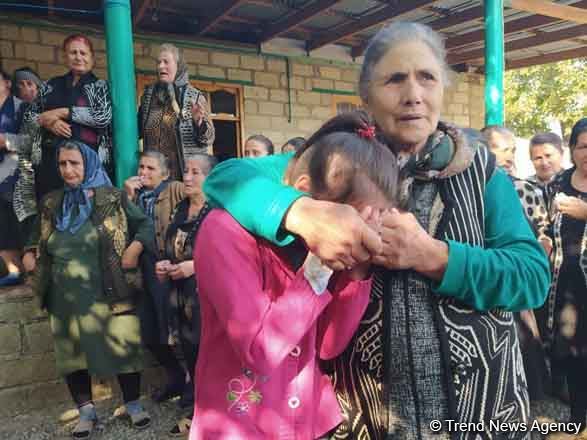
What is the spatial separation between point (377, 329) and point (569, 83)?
19635 mm

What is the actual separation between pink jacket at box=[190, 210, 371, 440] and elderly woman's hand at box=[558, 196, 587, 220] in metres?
2.50

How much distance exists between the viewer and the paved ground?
339cm

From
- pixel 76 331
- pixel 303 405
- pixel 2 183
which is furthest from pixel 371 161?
pixel 2 183

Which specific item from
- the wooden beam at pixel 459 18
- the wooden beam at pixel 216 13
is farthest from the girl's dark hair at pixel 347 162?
the wooden beam at pixel 459 18

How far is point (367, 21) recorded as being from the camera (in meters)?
7.00

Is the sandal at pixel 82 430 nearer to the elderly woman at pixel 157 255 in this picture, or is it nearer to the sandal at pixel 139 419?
the sandal at pixel 139 419

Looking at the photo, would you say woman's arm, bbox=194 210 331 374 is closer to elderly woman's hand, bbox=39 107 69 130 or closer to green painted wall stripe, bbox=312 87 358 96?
elderly woman's hand, bbox=39 107 69 130

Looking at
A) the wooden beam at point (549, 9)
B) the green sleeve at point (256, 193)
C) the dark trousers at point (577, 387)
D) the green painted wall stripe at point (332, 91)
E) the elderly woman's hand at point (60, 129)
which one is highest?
the wooden beam at point (549, 9)

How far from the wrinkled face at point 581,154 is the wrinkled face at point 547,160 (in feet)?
3.50

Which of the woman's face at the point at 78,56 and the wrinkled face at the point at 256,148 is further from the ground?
the woman's face at the point at 78,56

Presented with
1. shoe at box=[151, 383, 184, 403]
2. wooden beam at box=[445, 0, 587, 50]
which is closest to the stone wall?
wooden beam at box=[445, 0, 587, 50]

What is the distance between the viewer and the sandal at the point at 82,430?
332 cm

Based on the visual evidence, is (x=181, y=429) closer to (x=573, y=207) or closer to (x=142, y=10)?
(x=573, y=207)

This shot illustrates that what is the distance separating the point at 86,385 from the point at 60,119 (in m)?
2.12
